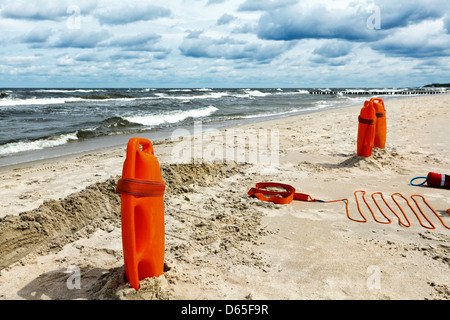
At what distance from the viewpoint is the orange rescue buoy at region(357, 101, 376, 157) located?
19.9 ft

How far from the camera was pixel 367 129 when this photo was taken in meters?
6.10

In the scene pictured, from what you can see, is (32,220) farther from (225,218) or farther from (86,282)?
(225,218)

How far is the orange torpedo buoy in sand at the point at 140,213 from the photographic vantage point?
2.17 meters

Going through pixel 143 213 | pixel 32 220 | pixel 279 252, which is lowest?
pixel 279 252

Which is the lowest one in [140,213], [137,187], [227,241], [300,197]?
[227,241]

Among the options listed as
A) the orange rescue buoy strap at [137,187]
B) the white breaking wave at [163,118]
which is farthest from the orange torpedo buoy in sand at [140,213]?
the white breaking wave at [163,118]

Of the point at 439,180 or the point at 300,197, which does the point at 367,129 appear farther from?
the point at 300,197

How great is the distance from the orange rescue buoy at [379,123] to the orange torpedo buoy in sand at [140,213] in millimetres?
5297

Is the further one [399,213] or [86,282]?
[399,213]

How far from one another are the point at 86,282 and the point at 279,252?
171 cm

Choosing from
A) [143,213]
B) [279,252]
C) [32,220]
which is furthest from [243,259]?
[32,220]

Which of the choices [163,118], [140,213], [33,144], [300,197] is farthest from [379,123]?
[163,118]

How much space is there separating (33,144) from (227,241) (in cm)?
816

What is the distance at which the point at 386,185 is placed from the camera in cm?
512
